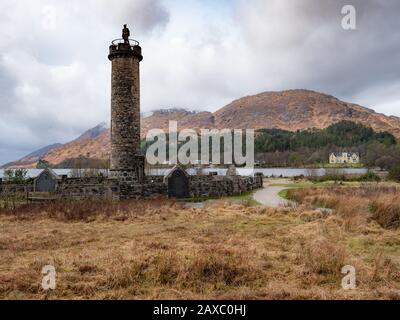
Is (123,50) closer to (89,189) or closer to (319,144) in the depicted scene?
(89,189)

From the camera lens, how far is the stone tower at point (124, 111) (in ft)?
82.6

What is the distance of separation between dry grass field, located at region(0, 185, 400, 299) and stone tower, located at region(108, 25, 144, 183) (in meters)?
9.87

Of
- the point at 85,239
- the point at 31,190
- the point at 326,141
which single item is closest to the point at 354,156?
the point at 326,141

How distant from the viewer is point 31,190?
84.7 ft

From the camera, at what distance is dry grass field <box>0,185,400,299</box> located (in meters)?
6.38

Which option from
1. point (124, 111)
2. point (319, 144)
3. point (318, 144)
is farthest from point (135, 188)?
point (319, 144)

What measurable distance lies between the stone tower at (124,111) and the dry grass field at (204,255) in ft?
32.4

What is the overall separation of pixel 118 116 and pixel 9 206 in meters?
9.56

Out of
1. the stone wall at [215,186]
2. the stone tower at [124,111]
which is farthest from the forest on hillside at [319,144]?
the stone tower at [124,111]

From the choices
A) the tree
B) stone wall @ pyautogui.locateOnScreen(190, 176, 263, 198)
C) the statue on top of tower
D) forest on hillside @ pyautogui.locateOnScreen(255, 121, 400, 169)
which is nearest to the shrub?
stone wall @ pyautogui.locateOnScreen(190, 176, 263, 198)

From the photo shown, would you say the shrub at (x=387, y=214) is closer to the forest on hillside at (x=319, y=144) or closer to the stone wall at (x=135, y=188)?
the stone wall at (x=135, y=188)

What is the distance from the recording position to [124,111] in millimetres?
25344

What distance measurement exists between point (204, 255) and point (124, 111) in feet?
63.1
